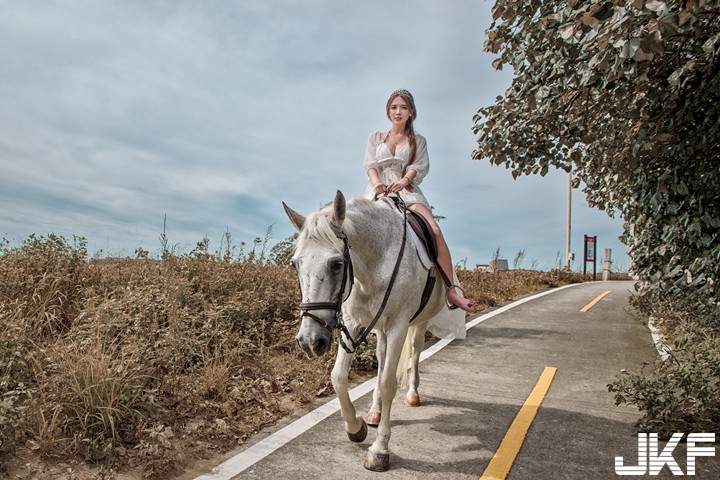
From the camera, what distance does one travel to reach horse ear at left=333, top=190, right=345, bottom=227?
3498mm

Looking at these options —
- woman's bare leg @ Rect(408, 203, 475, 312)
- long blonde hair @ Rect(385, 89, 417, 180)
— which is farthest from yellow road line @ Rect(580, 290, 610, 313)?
long blonde hair @ Rect(385, 89, 417, 180)

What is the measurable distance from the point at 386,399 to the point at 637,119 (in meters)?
5.07

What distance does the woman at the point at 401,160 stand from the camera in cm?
513

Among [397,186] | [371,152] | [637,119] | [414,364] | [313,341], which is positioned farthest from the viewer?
[637,119]

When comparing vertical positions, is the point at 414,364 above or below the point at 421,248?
below

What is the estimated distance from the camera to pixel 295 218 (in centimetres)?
375

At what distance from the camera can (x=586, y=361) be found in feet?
27.0

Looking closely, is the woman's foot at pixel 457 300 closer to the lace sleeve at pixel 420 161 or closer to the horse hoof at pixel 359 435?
the lace sleeve at pixel 420 161

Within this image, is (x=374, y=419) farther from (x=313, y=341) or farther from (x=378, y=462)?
(x=313, y=341)

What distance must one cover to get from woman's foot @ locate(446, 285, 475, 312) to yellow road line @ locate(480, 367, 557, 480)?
1.37 meters

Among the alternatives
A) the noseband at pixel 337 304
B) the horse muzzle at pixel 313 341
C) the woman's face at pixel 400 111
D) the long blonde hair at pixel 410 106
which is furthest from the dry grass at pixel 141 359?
the woman's face at pixel 400 111

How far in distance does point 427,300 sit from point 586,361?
4843mm

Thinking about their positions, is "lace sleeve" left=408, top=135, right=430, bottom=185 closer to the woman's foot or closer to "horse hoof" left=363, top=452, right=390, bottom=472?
the woman's foot

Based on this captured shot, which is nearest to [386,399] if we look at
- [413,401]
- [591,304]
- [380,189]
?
[413,401]
